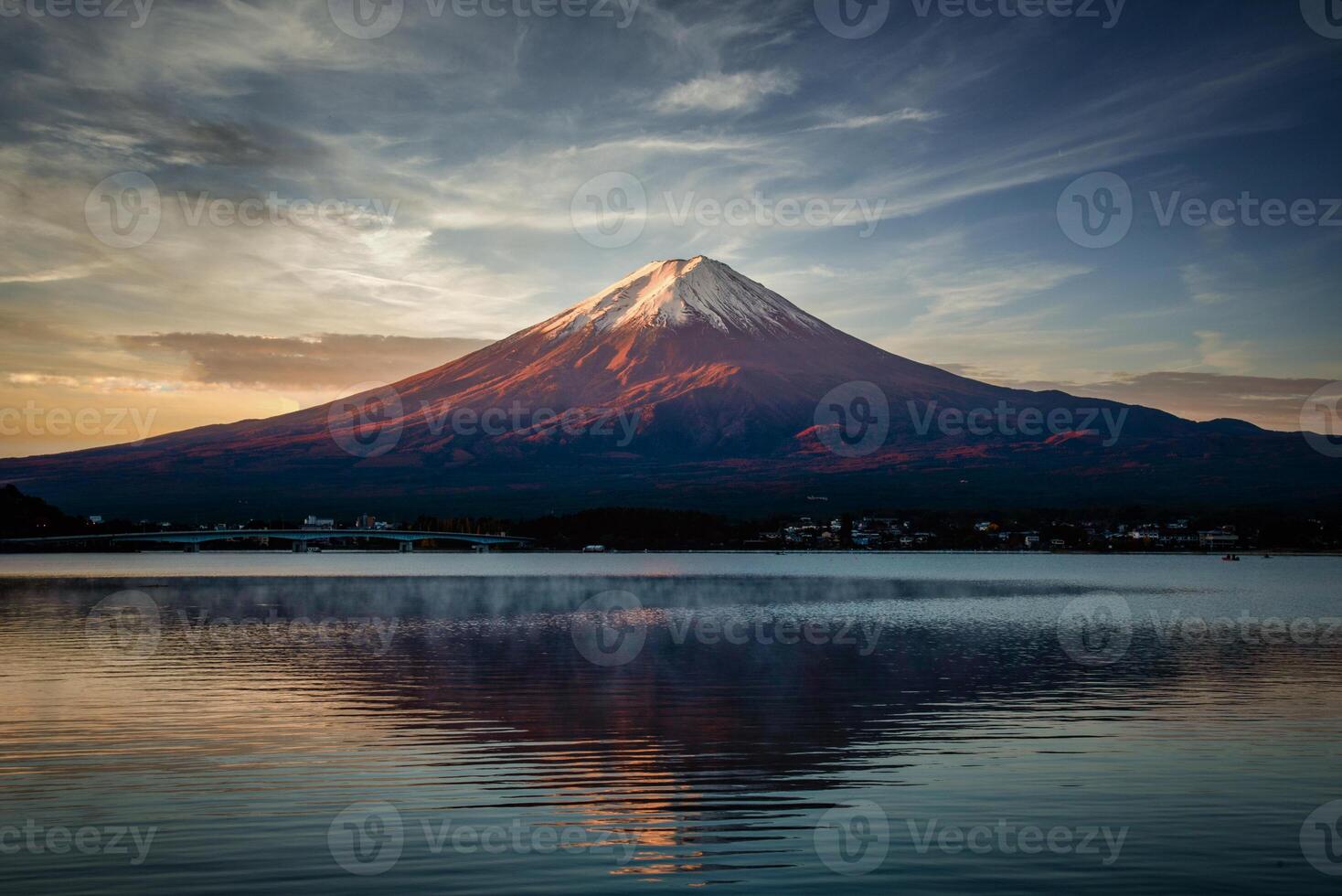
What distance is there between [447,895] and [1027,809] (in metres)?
9.66

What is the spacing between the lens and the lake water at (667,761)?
15859 mm

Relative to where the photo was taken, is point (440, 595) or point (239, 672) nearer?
point (239, 672)

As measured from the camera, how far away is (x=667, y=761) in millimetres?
23031

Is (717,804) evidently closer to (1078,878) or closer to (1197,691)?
(1078,878)

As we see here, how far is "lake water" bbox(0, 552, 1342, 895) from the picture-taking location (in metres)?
15.9

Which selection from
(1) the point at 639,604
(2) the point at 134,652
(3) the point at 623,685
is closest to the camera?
(3) the point at 623,685

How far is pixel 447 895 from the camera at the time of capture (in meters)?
14.6

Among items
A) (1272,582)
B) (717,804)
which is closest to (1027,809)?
(717,804)

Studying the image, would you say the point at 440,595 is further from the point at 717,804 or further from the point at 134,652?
the point at 717,804

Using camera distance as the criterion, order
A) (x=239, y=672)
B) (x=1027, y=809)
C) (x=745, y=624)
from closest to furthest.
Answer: (x=1027, y=809)
(x=239, y=672)
(x=745, y=624)

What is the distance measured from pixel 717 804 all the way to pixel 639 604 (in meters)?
58.1

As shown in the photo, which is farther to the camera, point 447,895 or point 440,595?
point 440,595

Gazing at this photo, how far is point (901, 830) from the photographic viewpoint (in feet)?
58.2

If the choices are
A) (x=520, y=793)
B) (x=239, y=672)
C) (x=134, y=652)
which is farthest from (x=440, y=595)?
(x=520, y=793)
